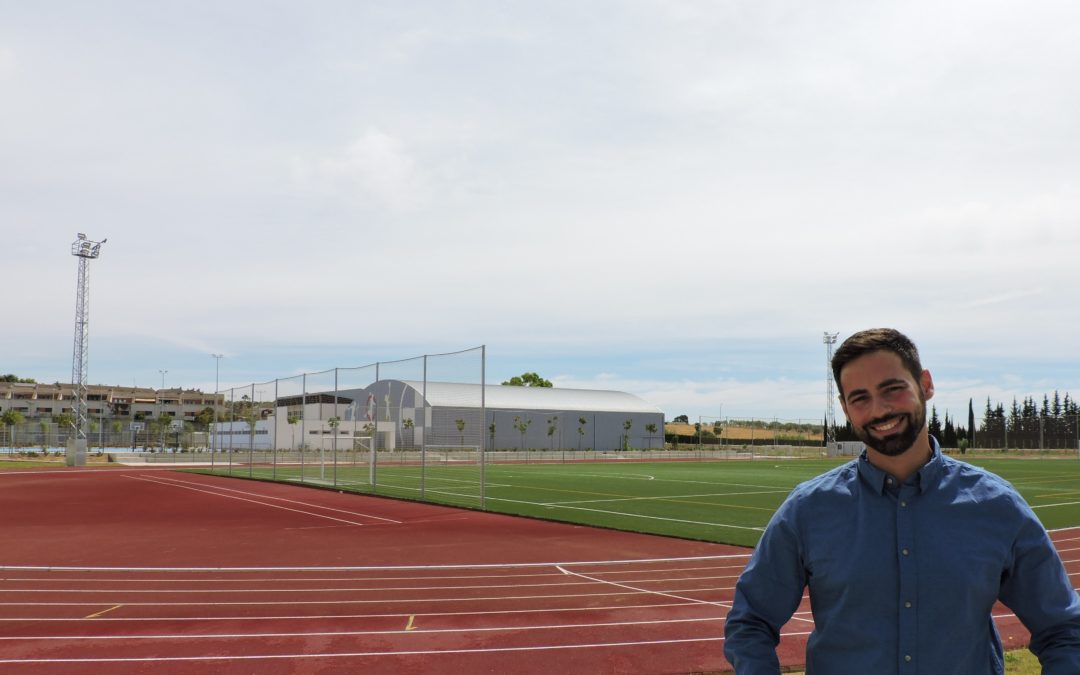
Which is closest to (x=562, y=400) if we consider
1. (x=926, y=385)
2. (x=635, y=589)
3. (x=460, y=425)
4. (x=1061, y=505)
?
(x=460, y=425)

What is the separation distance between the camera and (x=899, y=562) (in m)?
1.81

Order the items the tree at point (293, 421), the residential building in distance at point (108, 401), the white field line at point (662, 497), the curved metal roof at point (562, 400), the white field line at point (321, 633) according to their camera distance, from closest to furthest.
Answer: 1. the white field line at point (321, 633)
2. the white field line at point (662, 497)
3. the tree at point (293, 421)
4. the curved metal roof at point (562, 400)
5. the residential building in distance at point (108, 401)

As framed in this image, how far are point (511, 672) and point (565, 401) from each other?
75538 mm

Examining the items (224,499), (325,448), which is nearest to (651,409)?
(325,448)

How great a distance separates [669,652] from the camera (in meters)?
6.35

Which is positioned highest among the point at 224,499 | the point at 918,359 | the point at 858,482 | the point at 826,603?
the point at 918,359

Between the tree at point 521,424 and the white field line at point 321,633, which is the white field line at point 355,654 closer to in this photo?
the white field line at point 321,633

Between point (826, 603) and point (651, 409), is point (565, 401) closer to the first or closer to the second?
point (651, 409)

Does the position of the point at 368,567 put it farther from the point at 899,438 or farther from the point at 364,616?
the point at 899,438

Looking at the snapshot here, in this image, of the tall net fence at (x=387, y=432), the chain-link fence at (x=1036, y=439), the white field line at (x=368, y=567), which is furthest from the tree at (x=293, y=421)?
the chain-link fence at (x=1036, y=439)

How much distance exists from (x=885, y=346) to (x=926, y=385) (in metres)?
0.18

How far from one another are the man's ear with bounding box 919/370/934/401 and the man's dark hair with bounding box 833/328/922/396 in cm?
3

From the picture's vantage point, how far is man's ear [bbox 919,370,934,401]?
1987 millimetres

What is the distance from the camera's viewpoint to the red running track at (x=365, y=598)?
20.5 ft
